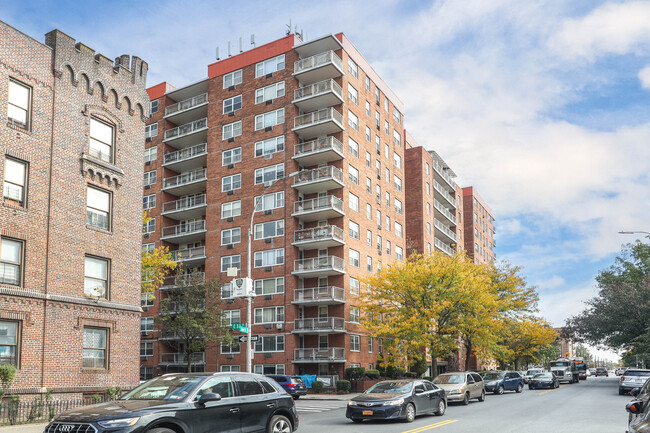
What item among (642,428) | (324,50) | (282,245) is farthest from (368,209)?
(642,428)

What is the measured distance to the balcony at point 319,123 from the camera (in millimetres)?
51031

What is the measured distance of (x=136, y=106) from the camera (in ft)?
92.5

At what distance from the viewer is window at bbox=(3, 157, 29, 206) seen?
22031 millimetres

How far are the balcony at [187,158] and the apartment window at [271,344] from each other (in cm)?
1879

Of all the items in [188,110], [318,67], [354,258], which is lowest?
[354,258]

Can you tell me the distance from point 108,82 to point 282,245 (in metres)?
26.4

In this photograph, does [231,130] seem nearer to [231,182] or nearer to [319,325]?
[231,182]

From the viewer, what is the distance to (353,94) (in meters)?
55.2

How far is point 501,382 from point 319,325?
47.7ft

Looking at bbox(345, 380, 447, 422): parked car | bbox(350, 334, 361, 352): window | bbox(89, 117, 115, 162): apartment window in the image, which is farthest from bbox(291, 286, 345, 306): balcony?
bbox(345, 380, 447, 422): parked car

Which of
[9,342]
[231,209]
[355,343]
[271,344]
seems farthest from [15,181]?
[355,343]

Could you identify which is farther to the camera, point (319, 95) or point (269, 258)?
point (269, 258)

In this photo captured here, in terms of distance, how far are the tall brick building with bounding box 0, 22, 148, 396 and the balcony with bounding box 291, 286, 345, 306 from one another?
23078mm

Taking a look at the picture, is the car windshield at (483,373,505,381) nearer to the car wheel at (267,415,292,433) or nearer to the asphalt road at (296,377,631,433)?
the asphalt road at (296,377,631,433)
